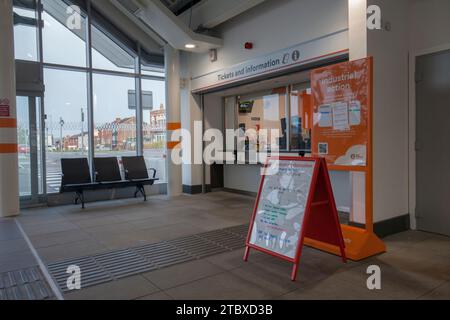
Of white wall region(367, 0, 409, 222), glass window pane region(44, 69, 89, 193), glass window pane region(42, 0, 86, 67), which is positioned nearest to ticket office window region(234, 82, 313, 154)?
white wall region(367, 0, 409, 222)

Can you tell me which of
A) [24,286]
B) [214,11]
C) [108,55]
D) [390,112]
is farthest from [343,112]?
[108,55]

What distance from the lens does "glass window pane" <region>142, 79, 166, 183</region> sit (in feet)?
25.8

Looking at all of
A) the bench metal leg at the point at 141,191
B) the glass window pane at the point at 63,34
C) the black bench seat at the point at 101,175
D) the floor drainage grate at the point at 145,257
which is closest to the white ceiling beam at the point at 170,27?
the glass window pane at the point at 63,34

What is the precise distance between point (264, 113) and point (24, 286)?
4.99m

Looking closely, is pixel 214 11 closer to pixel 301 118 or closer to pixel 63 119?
pixel 301 118

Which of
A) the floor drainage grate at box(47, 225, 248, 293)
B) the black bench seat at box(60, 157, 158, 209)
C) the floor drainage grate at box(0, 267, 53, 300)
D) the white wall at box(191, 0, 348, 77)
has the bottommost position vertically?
the floor drainage grate at box(0, 267, 53, 300)

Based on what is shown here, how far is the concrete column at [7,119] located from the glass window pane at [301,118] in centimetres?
469

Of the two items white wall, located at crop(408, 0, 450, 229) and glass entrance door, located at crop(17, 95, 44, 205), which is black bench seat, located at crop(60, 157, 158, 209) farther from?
white wall, located at crop(408, 0, 450, 229)

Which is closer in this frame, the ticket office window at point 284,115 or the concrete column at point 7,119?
the concrete column at point 7,119

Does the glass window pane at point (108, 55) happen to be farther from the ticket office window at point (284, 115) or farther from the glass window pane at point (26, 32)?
the ticket office window at point (284, 115)

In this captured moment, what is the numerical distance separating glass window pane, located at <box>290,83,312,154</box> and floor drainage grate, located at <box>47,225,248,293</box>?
7.55 ft

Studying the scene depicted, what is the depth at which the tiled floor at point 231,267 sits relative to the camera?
2.62 meters

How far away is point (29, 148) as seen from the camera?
6438mm

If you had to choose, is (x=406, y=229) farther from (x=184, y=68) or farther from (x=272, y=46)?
(x=184, y=68)
